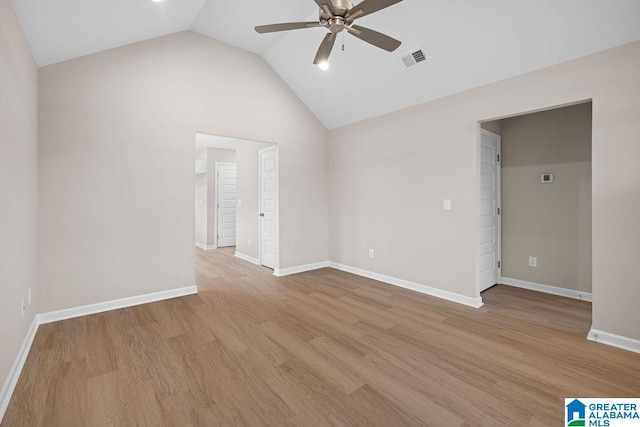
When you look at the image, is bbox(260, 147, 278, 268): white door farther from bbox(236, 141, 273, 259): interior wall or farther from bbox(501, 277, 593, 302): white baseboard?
bbox(501, 277, 593, 302): white baseboard

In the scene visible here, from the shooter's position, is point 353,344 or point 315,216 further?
point 315,216

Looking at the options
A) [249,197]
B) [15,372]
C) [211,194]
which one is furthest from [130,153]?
[211,194]

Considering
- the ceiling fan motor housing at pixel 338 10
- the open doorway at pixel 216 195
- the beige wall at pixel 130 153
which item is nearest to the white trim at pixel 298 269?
the beige wall at pixel 130 153

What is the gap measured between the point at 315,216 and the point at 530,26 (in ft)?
12.5

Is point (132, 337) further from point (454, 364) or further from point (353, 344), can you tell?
point (454, 364)

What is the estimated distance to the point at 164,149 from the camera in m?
3.67

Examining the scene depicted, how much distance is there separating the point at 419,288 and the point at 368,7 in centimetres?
332

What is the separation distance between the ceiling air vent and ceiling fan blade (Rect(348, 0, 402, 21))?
1.48 metres

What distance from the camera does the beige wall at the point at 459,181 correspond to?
8.00 ft

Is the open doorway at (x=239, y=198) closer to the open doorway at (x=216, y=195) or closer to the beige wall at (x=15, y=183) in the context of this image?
the open doorway at (x=216, y=195)

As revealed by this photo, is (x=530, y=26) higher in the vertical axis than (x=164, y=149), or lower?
higher

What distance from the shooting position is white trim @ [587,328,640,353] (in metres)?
2.38

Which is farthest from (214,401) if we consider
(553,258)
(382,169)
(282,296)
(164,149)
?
(553,258)

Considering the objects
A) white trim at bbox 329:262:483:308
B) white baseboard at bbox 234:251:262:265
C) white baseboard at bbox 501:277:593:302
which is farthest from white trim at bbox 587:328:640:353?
white baseboard at bbox 234:251:262:265
